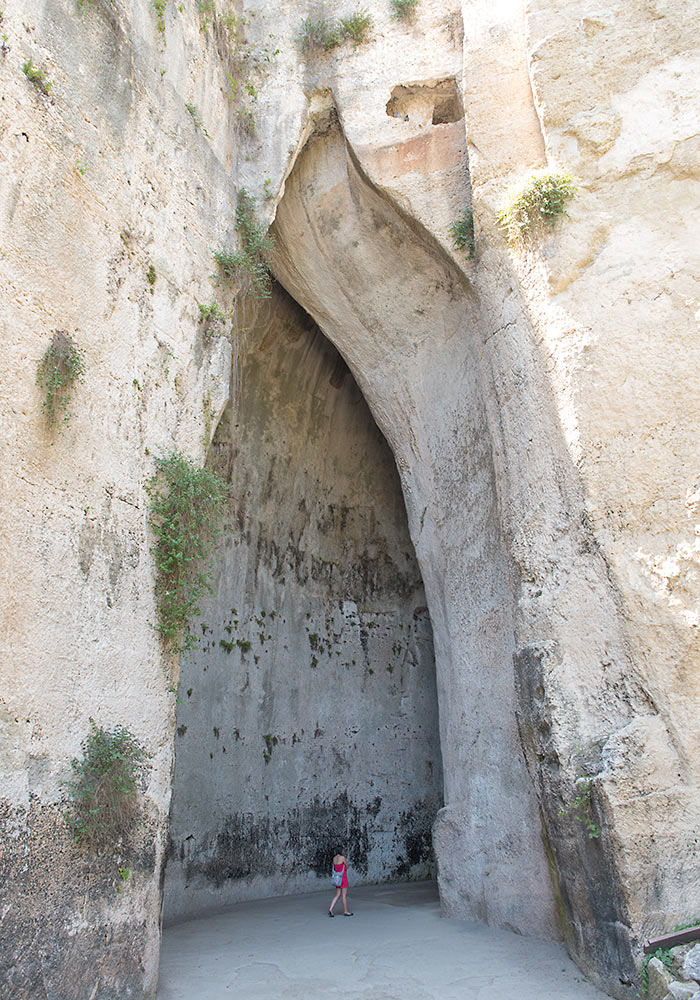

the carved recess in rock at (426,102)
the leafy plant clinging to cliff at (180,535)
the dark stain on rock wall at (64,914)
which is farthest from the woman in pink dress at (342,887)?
the carved recess in rock at (426,102)

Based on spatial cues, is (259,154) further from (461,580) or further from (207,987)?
(207,987)

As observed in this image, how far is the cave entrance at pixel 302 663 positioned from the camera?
31.0 ft

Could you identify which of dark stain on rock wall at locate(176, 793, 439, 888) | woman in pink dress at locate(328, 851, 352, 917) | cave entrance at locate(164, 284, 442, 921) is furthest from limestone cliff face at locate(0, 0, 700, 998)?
dark stain on rock wall at locate(176, 793, 439, 888)

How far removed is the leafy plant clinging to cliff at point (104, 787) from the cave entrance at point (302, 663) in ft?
12.1

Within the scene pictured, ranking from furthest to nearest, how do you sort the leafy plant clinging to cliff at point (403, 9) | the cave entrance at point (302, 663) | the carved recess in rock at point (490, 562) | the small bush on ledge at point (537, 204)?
the cave entrance at point (302, 663) < the leafy plant clinging to cliff at point (403, 9) < the small bush on ledge at point (537, 204) < the carved recess in rock at point (490, 562)

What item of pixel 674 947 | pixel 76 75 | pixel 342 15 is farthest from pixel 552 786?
pixel 342 15

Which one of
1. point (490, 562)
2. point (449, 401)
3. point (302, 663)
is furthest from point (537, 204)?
point (302, 663)

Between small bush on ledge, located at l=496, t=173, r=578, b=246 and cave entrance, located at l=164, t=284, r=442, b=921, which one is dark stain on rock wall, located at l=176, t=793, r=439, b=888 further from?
small bush on ledge, located at l=496, t=173, r=578, b=246

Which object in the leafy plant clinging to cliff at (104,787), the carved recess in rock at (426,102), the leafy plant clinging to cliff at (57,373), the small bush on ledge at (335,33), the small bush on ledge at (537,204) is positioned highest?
the small bush on ledge at (335,33)

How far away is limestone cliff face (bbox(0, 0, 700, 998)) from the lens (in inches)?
200

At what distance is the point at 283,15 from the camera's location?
944cm

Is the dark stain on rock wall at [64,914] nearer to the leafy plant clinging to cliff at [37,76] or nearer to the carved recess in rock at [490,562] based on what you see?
the carved recess in rock at [490,562]

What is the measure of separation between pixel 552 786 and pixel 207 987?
115 inches

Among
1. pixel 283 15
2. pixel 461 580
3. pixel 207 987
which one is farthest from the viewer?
pixel 283 15
